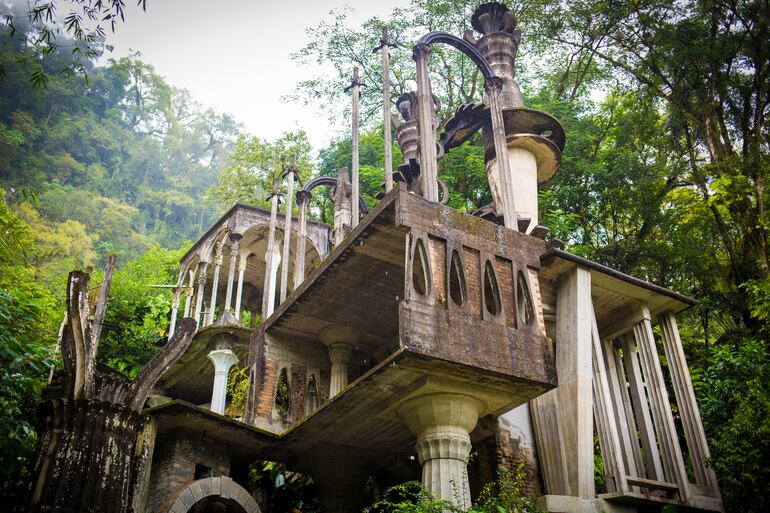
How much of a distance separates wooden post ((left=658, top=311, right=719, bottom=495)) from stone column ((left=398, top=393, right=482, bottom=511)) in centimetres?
498

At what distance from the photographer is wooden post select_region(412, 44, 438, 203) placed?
1195 cm

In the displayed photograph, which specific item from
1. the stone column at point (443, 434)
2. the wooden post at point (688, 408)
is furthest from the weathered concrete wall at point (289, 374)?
the wooden post at point (688, 408)

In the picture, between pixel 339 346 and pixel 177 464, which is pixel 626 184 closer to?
pixel 339 346

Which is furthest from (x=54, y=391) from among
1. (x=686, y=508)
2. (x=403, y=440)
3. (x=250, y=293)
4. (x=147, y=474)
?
(x=250, y=293)

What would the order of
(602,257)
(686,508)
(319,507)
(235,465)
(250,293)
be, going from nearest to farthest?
(686,508) < (235,465) < (319,507) < (602,257) < (250,293)

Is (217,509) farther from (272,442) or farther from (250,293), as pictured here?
(250,293)

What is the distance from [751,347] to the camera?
14406 mm

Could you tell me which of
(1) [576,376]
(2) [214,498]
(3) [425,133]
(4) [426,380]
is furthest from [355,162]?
(2) [214,498]

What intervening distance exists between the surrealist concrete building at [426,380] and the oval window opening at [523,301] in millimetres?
26

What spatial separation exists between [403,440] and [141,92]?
2958 inches

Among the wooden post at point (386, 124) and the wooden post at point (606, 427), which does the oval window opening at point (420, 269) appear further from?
the wooden post at point (606, 427)

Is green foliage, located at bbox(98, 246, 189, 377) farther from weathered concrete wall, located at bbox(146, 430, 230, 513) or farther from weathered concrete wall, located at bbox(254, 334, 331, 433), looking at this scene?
weathered concrete wall, located at bbox(146, 430, 230, 513)

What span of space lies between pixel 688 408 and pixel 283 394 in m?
8.37

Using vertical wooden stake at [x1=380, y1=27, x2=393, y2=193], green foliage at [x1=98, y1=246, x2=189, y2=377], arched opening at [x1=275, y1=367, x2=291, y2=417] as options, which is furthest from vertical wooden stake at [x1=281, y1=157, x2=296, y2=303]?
green foliage at [x1=98, y1=246, x2=189, y2=377]
